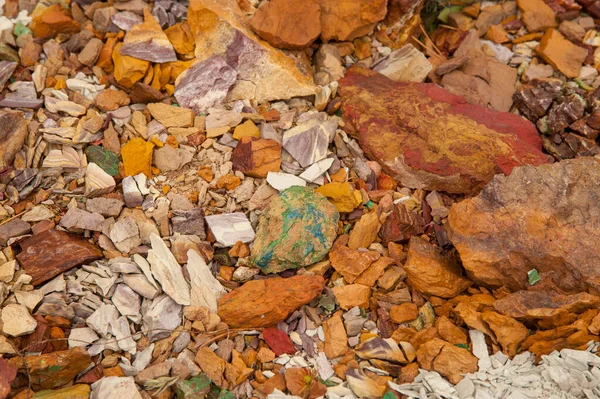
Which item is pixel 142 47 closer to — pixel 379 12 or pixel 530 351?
pixel 379 12

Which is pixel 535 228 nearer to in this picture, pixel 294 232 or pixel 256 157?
pixel 294 232

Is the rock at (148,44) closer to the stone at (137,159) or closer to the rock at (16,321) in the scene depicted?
the stone at (137,159)

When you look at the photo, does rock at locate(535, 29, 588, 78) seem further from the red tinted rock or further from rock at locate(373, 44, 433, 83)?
the red tinted rock

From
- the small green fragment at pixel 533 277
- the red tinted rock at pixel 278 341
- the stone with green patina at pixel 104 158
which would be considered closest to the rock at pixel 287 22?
the stone with green patina at pixel 104 158

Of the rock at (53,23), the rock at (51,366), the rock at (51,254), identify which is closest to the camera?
the rock at (51,366)

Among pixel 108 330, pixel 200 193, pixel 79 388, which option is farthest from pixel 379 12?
pixel 79 388

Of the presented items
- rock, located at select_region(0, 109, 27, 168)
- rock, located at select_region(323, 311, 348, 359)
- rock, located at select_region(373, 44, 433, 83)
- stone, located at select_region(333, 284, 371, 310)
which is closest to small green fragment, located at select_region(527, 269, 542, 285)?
stone, located at select_region(333, 284, 371, 310)

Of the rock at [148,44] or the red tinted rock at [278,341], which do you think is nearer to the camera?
the red tinted rock at [278,341]
